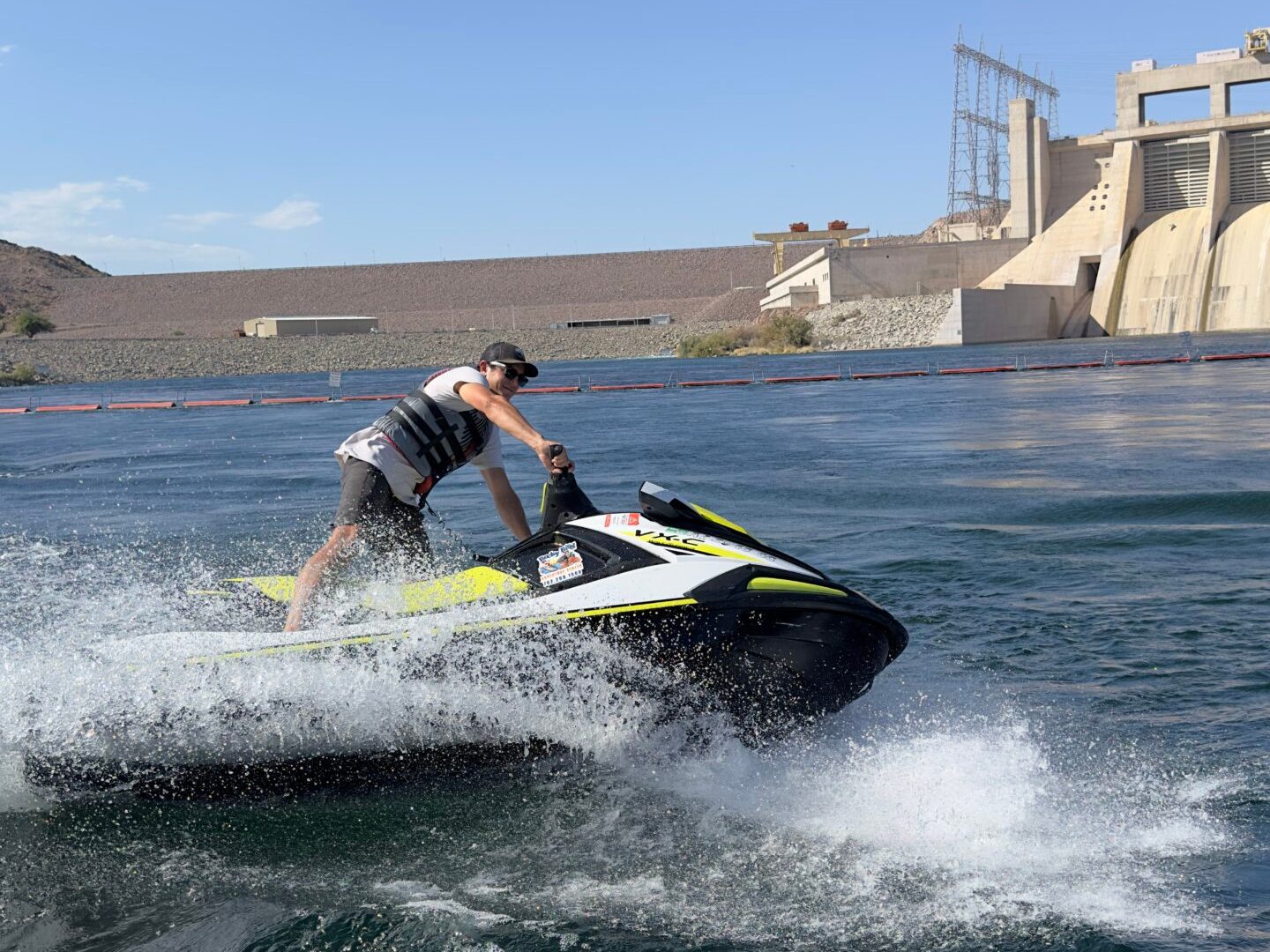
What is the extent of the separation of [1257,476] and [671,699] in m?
9.19

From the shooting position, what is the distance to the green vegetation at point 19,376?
2488 inches

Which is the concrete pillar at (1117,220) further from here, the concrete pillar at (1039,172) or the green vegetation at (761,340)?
the green vegetation at (761,340)

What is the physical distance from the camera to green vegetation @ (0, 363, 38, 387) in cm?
6319

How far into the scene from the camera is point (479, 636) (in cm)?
425

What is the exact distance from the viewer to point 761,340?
237 feet

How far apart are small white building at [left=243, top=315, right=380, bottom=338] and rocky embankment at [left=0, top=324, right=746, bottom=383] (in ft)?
34.4

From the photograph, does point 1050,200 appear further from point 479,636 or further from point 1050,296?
point 479,636

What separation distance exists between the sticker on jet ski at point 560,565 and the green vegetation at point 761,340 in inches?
2542

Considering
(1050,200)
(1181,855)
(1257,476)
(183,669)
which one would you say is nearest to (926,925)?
(1181,855)

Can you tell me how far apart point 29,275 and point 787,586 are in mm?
131685

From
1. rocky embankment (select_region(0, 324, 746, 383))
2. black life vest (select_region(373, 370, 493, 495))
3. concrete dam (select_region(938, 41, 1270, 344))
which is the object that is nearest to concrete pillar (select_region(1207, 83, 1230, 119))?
Result: concrete dam (select_region(938, 41, 1270, 344))

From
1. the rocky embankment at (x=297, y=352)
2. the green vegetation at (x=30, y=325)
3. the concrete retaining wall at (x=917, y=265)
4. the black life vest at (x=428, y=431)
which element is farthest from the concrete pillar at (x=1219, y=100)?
the green vegetation at (x=30, y=325)

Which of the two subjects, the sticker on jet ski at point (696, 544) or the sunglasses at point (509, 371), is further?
the sunglasses at point (509, 371)

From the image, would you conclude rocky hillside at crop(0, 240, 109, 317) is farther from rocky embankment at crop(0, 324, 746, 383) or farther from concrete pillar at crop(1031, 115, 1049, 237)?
concrete pillar at crop(1031, 115, 1049, 237)
